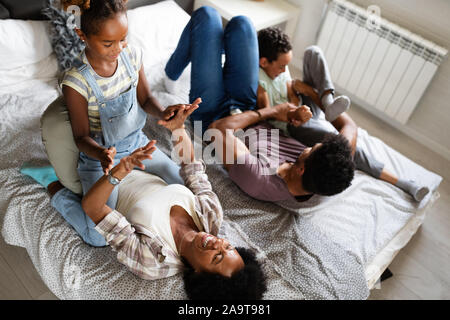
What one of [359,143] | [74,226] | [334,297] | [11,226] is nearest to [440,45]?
[359,143]

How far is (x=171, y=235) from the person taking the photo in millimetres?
1181

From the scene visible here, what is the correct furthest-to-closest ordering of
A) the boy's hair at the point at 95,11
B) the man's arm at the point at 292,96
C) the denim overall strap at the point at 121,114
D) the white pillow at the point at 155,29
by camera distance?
1. the white pillow at the point at 155,29
2. the man's arm at the point at 292,96
3. the denim overall strap at the point at 121,114
4. the boy's hair at the point at 95,11

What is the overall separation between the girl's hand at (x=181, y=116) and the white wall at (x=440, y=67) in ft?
5.63

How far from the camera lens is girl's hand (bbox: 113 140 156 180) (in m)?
1.00

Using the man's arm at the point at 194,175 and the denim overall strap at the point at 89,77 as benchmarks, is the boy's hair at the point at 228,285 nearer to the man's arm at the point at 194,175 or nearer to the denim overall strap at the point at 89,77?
the man's arm at the point at 194,175

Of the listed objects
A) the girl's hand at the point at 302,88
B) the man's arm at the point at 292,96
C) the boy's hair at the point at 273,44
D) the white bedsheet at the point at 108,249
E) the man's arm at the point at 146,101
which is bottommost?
the white bedsheet at the point at 108,249

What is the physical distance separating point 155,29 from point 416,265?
1849mm

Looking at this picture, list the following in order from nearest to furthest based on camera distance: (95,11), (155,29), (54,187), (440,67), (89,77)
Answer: (95,11)
(89,77)
(54,187)
(155,29)
(440,67)

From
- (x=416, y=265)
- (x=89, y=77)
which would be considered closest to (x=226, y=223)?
(x=89, y=77)

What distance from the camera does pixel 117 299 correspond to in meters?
1.15

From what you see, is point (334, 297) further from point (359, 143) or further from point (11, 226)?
point (11, 226)

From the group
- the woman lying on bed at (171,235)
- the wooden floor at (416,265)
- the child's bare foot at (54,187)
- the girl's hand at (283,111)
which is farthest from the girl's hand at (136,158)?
the girl's hand at (283,111)

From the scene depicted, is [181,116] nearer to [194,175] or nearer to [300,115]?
[194,175]

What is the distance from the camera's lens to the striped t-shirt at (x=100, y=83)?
1.09 meters
